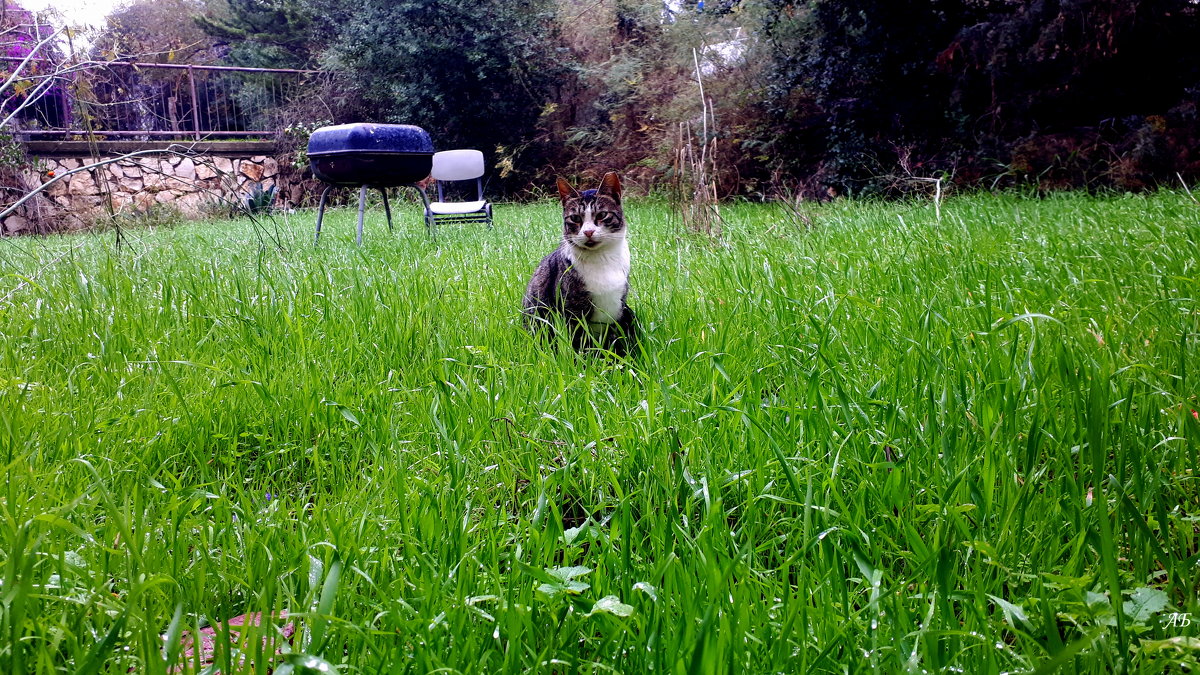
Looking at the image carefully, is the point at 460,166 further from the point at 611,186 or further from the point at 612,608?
the point at 612,608

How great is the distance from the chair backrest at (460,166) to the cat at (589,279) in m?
6.50

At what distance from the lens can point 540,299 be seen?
9.04 feet

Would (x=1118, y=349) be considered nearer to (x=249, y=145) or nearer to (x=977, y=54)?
(x=977, y=54)

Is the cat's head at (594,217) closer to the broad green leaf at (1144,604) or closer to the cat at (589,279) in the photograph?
the cat at (589,279)

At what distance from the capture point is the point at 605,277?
274 centimetres

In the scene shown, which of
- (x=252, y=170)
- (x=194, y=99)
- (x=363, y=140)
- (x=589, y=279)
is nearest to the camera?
(x=589, y=279)

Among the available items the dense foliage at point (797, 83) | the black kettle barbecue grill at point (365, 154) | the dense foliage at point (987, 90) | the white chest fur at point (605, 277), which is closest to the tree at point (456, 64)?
the dense foliage at point (797, 83)

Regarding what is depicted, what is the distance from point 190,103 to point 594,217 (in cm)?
1390

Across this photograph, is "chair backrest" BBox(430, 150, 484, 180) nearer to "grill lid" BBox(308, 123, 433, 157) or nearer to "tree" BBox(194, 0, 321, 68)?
"grill lid" BBox(308, 123, 433, 157)

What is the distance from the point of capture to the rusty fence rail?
12.2m

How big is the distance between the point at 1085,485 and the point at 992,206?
207 inches

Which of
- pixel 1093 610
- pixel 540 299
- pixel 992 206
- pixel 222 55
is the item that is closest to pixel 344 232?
pixel 540 299

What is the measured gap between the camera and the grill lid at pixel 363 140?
18.4 feet
